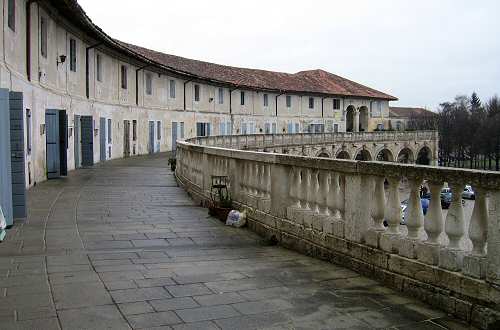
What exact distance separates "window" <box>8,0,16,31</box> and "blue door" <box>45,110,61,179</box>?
13.3 ft

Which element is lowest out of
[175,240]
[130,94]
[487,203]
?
[175,240]

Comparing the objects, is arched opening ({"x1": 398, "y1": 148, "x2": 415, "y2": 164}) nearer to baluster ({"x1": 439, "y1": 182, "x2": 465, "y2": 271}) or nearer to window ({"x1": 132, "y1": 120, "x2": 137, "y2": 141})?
window ({"x1": 132, "y1": 120, "x2": 137, "y2": 141})

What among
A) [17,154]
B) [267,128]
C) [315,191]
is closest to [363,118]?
[267,128]

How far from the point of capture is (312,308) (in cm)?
468

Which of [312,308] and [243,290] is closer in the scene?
[312,308]

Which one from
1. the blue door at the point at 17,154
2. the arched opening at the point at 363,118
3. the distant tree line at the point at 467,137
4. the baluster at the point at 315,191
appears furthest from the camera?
the distant tree line at the point at 467,137

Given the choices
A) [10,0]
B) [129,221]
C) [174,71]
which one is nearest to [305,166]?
[129,221]

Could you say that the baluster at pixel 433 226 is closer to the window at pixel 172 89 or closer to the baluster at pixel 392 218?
the baluster at pixel 392 218

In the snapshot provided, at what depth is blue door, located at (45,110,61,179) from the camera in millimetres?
17344

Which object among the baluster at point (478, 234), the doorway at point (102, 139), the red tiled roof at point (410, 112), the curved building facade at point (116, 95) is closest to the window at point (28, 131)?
the curved building facade at point (116, 95)

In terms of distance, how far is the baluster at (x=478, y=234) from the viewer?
4.40 meters

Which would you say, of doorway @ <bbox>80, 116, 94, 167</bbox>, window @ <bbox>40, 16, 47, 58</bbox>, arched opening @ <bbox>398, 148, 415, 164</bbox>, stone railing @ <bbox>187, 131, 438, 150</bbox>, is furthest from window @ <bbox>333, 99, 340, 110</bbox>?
window @ <bbox>40, 16, 47, 58</bbox>

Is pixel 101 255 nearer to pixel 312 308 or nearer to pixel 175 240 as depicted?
pixel 175 240

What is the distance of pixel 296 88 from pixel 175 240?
173ft
